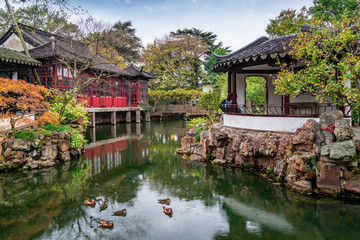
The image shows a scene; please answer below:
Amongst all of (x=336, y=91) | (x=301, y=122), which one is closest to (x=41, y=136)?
(x=301, y=122)

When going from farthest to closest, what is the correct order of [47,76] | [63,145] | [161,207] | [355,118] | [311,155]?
[47,76] < [63,145] < [355,118] < [311,155] < [161,207]

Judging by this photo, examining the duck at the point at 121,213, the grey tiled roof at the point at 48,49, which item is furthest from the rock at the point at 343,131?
the grey tiled roof at the point at 48,49

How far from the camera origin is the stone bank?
586 centimetres

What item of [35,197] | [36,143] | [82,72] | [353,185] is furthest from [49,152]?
[82,72]

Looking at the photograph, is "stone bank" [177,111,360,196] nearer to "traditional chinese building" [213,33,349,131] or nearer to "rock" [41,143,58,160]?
"traditional chinese building" [213,33,349,131]

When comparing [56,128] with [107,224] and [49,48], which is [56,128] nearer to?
[107,224]

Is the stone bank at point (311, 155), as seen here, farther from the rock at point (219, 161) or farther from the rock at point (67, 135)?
the rock at point (67, 135)

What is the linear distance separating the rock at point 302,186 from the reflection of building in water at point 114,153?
606 centimetres

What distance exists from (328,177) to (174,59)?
2844 cm

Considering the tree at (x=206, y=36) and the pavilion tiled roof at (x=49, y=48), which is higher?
the tree at (x=206, y=36)

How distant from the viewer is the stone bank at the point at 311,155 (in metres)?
5.86

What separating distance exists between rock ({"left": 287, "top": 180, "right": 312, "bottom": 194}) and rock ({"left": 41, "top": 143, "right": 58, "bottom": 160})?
8.50m

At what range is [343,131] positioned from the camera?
6016mm

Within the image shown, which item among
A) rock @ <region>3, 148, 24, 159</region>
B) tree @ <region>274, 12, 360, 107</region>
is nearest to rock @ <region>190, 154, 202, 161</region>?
tree @ <region>274, 12, 360, 107</region>
